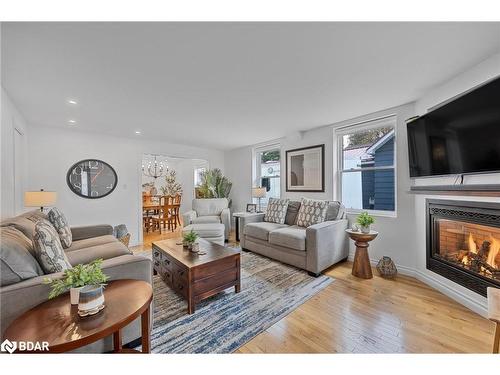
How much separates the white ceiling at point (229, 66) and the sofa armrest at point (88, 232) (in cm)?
162

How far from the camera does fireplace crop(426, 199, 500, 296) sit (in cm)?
186

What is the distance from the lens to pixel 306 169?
13.2 feet

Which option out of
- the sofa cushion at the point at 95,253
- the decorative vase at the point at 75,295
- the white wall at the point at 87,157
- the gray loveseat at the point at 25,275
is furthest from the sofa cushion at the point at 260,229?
the decorative vase at the point at 75,295

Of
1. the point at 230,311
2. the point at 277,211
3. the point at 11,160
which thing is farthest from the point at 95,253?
the point at 277,211

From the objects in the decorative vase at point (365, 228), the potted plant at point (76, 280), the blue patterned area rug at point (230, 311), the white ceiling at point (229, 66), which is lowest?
the blue patterned area rug at point (230, 311)

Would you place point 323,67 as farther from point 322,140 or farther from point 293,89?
point 322,140

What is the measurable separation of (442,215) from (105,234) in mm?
4306

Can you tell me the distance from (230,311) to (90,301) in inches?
50.0

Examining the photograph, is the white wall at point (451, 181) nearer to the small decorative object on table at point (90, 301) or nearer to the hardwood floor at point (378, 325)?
the hardwood floor at point (378, 325)

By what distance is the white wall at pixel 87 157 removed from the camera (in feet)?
11.4

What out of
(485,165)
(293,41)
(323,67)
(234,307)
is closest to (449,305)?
(485,165)

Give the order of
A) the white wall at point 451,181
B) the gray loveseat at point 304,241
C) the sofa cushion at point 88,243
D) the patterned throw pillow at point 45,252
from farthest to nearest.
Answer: the gray loveseat at point 304,241, the sofa cushion at point 88,243, the white wall at point 451,181, the patterned throw pillow at point 45,252

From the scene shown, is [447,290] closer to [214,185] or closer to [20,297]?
[20,297]

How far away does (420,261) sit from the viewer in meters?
2.60
